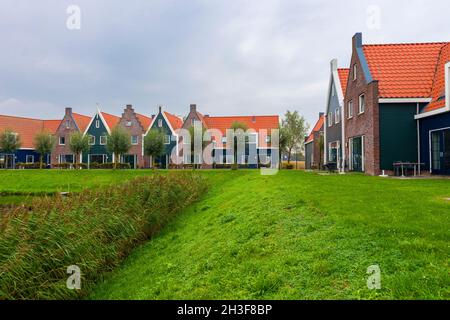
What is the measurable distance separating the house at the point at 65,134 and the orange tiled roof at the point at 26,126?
1.71m

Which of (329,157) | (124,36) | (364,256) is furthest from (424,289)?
(329,157)

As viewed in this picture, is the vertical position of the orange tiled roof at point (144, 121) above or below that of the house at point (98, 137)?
above

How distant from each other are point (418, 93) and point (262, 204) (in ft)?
44.6

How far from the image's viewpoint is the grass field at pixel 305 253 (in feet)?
11.2

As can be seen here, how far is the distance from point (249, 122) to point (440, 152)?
33219 mm

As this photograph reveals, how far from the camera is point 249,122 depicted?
4706 centimetres

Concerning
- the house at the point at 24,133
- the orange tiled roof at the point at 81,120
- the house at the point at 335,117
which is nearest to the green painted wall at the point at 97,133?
the orange tiled roof at the point at 81,120

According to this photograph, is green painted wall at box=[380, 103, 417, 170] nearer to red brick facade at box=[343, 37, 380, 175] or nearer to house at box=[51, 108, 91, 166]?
red brick facade at box=[343, 37, 380, 175]

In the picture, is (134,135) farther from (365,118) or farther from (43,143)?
(365,118)

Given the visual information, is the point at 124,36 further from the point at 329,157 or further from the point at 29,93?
the point at 329,157

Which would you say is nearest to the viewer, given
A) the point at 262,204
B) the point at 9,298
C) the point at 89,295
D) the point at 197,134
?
the point at 9,298

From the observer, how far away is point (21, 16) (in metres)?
7.41

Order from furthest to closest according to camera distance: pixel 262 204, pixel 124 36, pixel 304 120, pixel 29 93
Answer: pixel 304 120 → pixel 29 93 → pixel 262 204 → pixel 124 36

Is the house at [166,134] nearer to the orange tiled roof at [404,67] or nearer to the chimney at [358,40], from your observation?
the chimney at [358,40]
